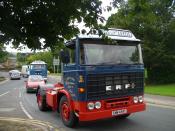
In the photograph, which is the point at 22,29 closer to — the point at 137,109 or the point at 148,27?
the point at 137,109

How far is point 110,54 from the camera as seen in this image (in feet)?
35.9

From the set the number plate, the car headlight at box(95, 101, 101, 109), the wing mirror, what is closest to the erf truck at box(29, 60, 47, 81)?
the wing mirror

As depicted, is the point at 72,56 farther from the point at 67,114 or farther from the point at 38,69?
the point at 38,69

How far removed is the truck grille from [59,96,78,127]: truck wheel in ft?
3.77

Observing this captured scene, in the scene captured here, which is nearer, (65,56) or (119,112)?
(119,112)

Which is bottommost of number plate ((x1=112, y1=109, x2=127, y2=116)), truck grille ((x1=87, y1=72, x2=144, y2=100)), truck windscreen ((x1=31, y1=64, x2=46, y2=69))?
number plate ((x1=112, y1=109, x2=127, y2=116))

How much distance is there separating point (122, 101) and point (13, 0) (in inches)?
211

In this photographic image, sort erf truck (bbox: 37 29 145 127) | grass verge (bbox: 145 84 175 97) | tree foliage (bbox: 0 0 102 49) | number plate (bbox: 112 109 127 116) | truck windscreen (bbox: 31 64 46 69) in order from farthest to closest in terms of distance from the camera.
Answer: truck windscreen (bbox: 31 64 46 69), grass verge (bbox: 145 84 175 97), number plate (bbox: 112 109 127 116), erf truck (bbox: 37 29 145 127), tree foliage (bbox: 0 0 102 49)

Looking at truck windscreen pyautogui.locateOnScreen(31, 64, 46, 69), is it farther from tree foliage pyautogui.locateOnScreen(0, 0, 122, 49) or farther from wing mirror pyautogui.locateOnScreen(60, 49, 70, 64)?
tree foliage pyautogui.locateOnScreen(0, 0, 122, 49)

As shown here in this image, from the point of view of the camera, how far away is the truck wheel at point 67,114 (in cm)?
1112

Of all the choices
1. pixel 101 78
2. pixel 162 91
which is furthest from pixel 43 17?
pixel 162 91

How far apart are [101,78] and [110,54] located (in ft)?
2.90

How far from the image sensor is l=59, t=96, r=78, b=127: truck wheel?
1112 centimetres

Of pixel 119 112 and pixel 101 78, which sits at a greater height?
pixel 101 78
